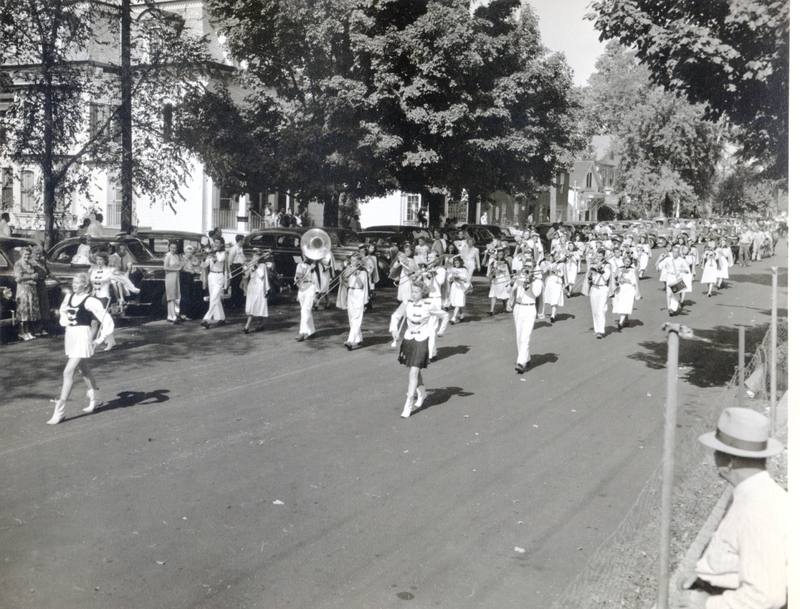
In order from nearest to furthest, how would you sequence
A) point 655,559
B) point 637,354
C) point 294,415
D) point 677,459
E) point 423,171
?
1. point 655,559
2. point 677,459
3. point 294,415
4. point 637,354
5. point 423,171

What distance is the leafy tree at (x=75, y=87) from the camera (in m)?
15.1

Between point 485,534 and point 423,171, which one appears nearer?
point 485,534

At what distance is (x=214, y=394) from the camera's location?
34.2 ft

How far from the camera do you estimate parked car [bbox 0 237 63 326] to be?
14164mm

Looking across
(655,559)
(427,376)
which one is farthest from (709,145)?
(655,559)

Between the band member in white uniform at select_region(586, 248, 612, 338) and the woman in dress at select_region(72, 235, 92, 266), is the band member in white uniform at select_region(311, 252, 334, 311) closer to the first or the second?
the woman in dress at select_region(72, 235, 92, 266)

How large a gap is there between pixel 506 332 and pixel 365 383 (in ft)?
18.0

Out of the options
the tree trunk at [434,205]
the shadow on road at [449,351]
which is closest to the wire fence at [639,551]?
the shadow on road at [449,351]

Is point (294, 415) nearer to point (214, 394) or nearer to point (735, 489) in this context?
point (214, 394)

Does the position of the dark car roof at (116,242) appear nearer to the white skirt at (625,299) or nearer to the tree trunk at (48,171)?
the tree trunk at (48,171)

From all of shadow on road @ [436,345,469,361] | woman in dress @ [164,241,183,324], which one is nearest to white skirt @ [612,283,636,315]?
shadow on road @ [436,345,469,361]

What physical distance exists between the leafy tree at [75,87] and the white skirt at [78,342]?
6676 millimetres

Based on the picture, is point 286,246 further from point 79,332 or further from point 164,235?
point 79,332

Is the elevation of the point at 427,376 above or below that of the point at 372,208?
below
